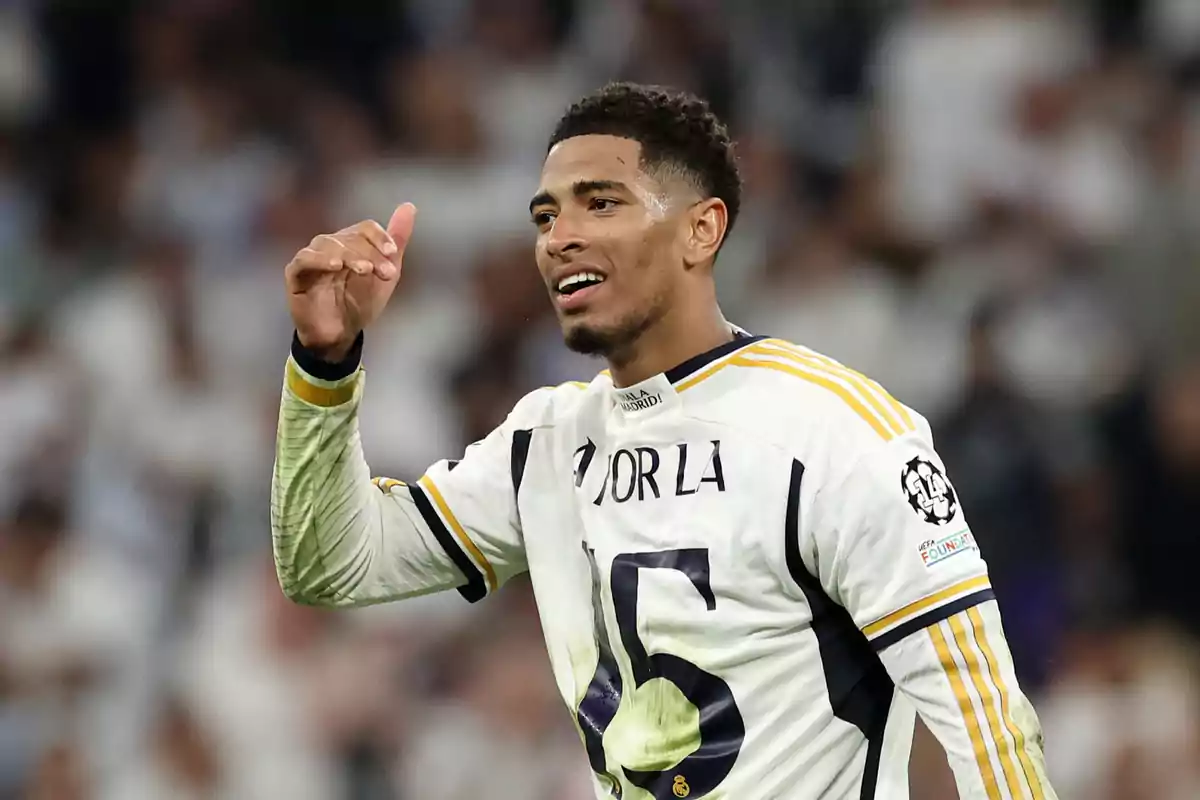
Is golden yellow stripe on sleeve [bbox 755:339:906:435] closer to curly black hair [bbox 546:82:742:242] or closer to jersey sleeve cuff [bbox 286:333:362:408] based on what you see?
curly black hair [bbox 546:82:742:242]

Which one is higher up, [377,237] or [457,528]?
[377,237]

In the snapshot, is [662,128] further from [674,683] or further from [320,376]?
[674,683]

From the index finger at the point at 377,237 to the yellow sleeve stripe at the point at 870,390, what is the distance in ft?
2.11

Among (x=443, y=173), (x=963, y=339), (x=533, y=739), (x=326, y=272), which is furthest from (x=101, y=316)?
Answer: (x=326, y=272)

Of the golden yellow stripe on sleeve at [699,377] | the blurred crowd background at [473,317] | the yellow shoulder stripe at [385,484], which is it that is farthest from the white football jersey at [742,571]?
the blurred crowd background at [473,317]

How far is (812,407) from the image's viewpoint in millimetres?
2666

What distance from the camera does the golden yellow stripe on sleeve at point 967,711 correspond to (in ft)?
7.95

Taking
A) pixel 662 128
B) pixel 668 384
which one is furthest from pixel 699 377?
pixel 662 128

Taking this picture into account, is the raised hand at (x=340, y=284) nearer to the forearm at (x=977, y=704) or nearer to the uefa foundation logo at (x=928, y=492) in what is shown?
the uefa foundation logo at (x=928, y=492)

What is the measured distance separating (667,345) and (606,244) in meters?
0.20

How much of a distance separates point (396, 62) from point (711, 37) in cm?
134

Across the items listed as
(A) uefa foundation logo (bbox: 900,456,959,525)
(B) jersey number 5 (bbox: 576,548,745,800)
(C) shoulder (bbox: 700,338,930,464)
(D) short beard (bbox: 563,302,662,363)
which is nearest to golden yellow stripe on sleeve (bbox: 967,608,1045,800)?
(A) uefa foundation logo (bbox: 900,456,959,525)

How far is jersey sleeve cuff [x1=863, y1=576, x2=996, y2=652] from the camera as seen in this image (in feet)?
8.16

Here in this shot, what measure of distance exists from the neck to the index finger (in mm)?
409
